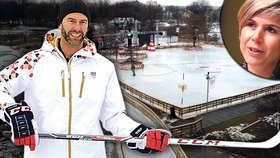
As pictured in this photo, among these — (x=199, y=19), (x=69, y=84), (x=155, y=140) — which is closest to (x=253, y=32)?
(x=199, y=19)

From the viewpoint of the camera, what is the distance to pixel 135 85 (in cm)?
158

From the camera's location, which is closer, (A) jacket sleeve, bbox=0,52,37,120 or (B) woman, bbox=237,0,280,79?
(A) jacket sleeve, bbox=0,52,37,120

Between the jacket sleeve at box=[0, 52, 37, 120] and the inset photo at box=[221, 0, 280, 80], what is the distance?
1.08m

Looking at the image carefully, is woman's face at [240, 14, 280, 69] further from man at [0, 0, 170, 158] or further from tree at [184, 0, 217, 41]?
man at [0, 0, 170, 158]

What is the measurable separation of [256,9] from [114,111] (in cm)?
104

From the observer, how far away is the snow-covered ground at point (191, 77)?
62.3 inches

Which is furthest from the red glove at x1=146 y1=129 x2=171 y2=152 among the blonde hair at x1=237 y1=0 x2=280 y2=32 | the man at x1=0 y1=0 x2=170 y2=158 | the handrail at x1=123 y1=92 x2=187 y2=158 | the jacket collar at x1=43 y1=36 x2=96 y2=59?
the blonde hair at x1=237 y1=0 x2=280 y2=32

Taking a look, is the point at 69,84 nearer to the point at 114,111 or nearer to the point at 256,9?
the point at 114,111

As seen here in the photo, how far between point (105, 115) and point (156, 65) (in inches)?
26.3

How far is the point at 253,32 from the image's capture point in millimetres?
1532

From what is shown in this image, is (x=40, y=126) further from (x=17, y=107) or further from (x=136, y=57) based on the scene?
(x=136, y=57)

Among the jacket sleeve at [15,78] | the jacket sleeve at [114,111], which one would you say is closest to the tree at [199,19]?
the jacket sleeve at [114,111]

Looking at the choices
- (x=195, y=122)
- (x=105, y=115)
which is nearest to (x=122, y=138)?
(x=105, y=115)

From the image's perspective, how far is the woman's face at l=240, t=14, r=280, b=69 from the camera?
151cm
